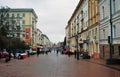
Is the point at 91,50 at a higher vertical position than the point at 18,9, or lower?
lower

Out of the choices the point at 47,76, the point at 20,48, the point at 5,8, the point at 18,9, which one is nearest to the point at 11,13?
the point at 18,9

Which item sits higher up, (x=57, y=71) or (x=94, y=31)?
(x=94, y=31)

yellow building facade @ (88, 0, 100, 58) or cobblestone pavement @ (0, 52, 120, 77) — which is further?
yellow building facade @ (88, 0, 100, 58)

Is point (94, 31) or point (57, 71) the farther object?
point (94, 31)

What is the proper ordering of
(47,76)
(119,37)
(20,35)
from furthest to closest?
(20,35) → (119,37) → (47,76)

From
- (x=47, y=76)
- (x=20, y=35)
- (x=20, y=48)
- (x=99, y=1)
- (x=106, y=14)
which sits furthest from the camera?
(x=20, y=35)

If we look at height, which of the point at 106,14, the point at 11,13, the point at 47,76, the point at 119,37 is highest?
the point at 11,13

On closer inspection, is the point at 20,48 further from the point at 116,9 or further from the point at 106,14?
the point at 116,9

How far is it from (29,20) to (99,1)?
82.1 m

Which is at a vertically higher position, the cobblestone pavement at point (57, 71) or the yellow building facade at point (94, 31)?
the yellow building facade at point (94, 31)

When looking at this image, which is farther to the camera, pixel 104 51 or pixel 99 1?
pixel 99 1

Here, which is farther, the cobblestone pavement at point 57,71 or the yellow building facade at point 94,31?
the yellow building facade at point 94,31

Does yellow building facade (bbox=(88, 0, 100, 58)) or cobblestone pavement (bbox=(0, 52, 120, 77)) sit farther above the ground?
yellow building facade (bbox=(88, 0, 100, 58))

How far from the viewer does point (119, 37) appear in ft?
119
